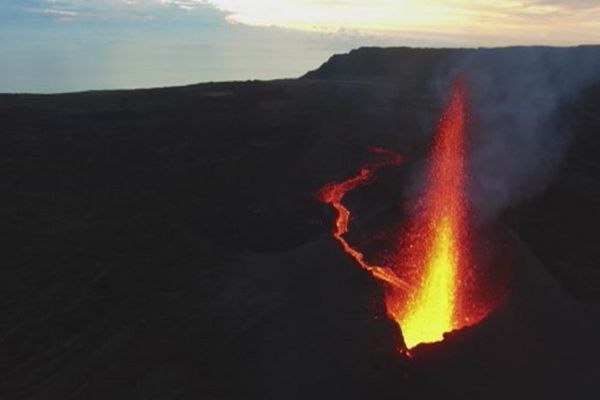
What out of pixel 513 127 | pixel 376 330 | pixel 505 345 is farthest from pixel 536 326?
pixel 513 127

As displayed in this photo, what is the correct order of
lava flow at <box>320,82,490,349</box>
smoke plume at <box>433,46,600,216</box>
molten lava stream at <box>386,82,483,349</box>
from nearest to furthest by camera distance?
molten lava stream at <box>386,82,483,349</box> → lava flow at <box>320,82,490,349</box> → smoke plume at <box>433,46,600,216</box>

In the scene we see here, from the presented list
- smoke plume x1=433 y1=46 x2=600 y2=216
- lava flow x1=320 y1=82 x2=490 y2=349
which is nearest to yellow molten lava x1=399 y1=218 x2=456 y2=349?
lava flow x1=320 y1=82 x2=490 y2=349

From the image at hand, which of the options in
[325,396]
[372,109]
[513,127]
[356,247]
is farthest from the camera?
[372,109]

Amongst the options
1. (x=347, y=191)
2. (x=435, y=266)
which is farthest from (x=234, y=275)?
(x=347, y=191)

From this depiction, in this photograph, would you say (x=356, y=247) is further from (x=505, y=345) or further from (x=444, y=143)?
(x=444, y=143)

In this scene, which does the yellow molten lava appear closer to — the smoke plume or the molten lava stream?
the molten lava stream

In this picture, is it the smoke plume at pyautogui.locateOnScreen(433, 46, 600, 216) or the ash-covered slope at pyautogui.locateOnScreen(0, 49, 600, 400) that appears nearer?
the ash-covered slope at pyautogui.locateOnScreen(0, 49, 600, 400)

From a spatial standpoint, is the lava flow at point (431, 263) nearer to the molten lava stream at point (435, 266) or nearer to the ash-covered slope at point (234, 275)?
the molten lava stream at point (435, 266)

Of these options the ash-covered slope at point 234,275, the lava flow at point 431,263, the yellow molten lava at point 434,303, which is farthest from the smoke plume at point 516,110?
the yellow molten lava at point 434,303
